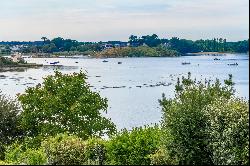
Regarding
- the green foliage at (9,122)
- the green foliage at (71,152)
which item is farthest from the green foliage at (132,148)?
the green foliage at (9,122)

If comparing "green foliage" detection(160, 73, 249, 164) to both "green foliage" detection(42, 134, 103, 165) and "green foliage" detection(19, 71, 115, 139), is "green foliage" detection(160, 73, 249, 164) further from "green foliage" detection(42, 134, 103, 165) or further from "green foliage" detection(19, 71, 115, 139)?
"green foliage" detection(19, 71, 115, 139)

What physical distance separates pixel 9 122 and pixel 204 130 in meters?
20.7

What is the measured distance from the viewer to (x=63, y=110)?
4162 centimetres

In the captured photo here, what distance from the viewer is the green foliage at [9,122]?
4109cm

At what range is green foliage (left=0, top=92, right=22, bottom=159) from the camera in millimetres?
41094

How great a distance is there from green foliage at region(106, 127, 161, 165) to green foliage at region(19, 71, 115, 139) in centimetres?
1089

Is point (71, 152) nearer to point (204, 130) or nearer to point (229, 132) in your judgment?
point (204, 130)

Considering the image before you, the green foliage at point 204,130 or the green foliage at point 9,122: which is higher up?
the green foliage at point 204,130

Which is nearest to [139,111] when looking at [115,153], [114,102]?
[114,102]

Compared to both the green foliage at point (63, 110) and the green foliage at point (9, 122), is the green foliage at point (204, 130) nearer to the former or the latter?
the green foliage at point (63, 110)

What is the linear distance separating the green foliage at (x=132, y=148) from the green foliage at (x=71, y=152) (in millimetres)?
802

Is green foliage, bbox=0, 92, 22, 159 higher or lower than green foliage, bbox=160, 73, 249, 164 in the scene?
lower

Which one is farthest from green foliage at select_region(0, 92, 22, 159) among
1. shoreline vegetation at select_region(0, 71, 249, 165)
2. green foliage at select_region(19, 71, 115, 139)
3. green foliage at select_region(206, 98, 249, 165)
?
green foliage at select_region(206, 98, 249, 165)

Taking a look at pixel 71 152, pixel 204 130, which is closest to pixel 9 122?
pixel 71 152
